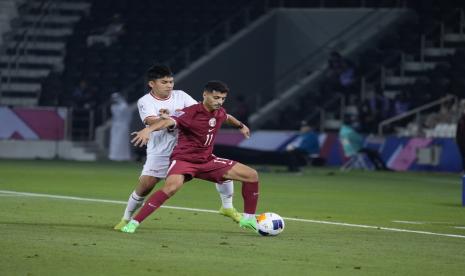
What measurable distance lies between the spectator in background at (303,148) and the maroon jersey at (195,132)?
19036 millimetres

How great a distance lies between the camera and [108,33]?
47.0 metres

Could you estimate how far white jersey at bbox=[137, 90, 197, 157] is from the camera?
1523 cm

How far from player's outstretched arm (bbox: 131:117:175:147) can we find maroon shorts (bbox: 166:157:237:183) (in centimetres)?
54

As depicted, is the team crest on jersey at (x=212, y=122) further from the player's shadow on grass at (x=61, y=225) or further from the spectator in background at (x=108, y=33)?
the spectator in background at (x=108, y=33)

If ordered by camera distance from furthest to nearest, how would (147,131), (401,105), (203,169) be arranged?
(401,105)
(203,169)
(147,131)

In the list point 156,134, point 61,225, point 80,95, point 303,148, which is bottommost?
point 303,148

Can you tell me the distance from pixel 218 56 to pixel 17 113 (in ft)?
26.7

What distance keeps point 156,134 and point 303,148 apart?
20802mm

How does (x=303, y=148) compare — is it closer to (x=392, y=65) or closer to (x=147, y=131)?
(x=392, y=65)

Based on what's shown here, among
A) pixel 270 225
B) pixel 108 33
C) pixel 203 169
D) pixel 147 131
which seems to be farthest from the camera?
pixel 108 33

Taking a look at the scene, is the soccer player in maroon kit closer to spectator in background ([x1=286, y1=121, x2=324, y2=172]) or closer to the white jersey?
the white jersey

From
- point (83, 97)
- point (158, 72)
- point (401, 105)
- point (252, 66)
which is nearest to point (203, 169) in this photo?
point (158, 72)

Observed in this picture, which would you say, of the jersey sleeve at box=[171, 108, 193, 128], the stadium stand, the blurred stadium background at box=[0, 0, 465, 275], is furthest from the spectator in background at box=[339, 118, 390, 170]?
the jersey sleeve at box=[171, 108, 193, 128]

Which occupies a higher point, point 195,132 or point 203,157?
point 195,132
